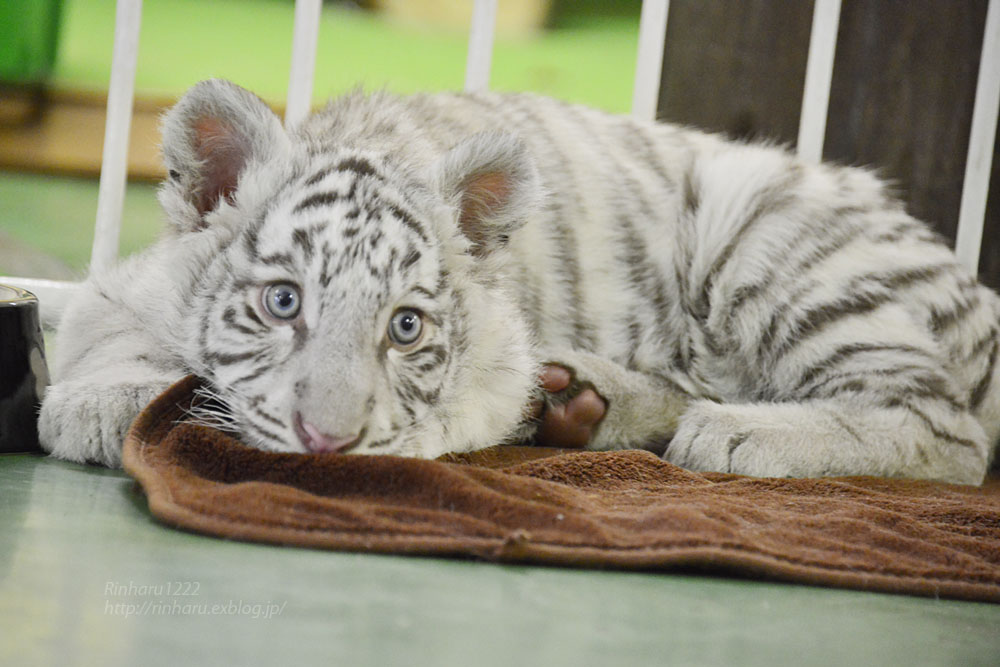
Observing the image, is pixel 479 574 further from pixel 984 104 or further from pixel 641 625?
pixel 984 104

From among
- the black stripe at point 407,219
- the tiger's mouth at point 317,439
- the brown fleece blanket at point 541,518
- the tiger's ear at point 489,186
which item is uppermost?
the tiger's ear at point 489,186

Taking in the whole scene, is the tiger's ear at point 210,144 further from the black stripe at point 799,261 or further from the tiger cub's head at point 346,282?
the black stripe at point 799,261

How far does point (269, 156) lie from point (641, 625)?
3.64 feet

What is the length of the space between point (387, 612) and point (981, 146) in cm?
282

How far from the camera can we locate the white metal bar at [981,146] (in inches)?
128

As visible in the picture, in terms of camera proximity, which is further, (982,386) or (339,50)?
(339,50)

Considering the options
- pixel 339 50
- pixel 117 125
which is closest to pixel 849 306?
pixel 117 125

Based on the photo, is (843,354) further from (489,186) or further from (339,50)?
(339,50)

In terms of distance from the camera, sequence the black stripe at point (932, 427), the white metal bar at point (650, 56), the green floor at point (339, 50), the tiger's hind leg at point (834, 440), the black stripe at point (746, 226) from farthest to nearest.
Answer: the green floor at point (339, 50)
the white metal bar at point (650, 56)
the black stripe at point (746, 226)
the black stripe at point (932, 427)
the tiger's hind leg at point (834, 440)

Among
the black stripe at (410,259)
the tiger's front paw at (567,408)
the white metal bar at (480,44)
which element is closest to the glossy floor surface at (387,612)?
the black stripe at (410,259)

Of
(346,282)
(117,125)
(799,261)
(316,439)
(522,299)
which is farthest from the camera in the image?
(117,125)

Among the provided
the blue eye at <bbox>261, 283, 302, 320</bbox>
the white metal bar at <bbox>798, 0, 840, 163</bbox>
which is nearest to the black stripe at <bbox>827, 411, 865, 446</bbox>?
the blue eye at <bbox>261, 283, 302, 320</bbox>

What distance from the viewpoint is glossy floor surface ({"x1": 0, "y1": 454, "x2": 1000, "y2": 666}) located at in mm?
996

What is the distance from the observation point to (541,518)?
1412 millimetres
